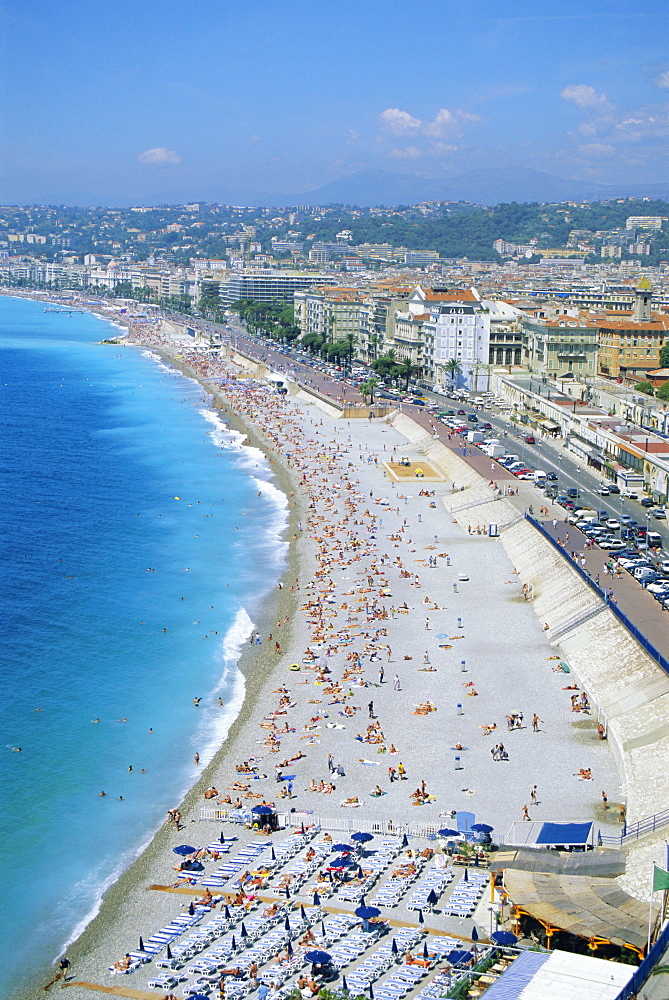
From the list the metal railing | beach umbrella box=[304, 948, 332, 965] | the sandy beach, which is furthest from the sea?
the metal railing

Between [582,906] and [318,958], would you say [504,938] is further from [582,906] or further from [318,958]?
[318,958]

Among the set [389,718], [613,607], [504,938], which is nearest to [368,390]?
[613,607]

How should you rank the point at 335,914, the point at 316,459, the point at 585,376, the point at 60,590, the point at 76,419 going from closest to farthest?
1. the point at 335,914
2. the point at 60,590
3. the point at 316,459
4. the point at 585,376
5. the point at 76,419

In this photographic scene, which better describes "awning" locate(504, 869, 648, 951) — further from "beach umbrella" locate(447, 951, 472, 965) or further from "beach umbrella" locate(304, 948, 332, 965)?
"beach umbrella" locate(304, 948, 332, 965)

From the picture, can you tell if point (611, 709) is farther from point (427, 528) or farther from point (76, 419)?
point (76, 419)

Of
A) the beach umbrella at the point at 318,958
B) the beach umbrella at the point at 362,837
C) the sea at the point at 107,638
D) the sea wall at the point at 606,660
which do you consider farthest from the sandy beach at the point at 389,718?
the beach umbrella at the point at 318,958

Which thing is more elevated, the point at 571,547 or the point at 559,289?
the point at 559,289

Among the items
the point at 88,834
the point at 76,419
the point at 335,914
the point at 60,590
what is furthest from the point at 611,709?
the point at 76,419
